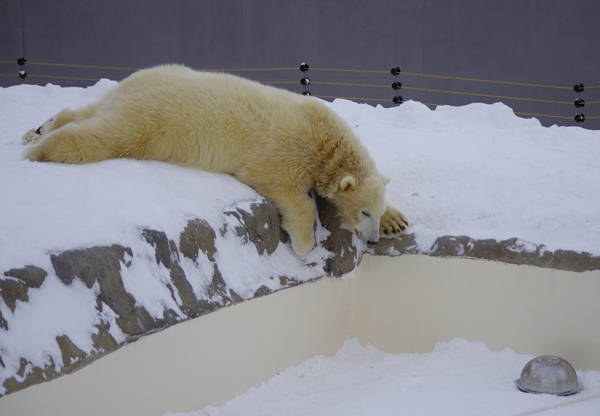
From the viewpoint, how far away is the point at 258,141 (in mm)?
3568

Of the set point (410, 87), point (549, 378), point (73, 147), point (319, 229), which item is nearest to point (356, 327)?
point (319, 229)

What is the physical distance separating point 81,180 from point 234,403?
1.41m

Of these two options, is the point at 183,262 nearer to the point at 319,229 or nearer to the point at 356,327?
the point at 319,229

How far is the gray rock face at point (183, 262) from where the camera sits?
76.4 inches

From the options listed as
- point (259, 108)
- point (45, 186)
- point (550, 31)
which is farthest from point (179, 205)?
point (550, 31)

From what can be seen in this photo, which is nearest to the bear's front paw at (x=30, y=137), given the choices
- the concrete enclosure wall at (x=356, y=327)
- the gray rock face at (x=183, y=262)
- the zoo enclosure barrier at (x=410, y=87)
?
the gray rock face at (x=183, y=262)

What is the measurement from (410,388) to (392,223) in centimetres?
116

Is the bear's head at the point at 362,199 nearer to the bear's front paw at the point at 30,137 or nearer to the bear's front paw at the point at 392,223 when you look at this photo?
the bear's front paw at the point at 392,223

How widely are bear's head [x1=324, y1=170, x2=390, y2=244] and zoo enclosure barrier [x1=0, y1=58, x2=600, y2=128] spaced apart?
18.7ft

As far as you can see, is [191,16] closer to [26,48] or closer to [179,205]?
[26,48]

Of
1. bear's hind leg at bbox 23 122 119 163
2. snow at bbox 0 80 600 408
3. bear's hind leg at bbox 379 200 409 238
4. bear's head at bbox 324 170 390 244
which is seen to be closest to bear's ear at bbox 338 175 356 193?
bear's head at bbox 324 170 390 244

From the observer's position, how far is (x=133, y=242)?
242 cm

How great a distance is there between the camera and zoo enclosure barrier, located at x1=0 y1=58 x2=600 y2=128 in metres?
9.09

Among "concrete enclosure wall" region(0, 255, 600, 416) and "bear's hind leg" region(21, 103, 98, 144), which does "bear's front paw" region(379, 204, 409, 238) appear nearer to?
"concrete enclosure wall" region(0, 255, 600, 416)
